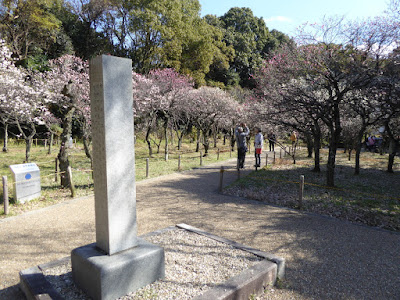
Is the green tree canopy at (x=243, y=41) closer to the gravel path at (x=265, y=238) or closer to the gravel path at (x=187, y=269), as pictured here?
the gravel path at (x=265, y=238)

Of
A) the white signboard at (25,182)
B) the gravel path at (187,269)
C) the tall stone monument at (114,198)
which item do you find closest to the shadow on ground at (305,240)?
the gravel path at (187,269)

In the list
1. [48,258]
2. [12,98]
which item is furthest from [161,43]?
[48,258]

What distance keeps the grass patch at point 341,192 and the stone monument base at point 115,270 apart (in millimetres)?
4820

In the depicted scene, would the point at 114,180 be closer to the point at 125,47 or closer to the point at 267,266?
the point at 267,266

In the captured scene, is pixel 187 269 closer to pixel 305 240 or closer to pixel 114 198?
pixel 114 198

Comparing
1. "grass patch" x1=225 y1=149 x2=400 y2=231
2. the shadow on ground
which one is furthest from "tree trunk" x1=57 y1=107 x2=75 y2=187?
"grass patch" x1=225 y1=149 x2=400 y2=231

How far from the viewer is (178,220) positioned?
6016mm

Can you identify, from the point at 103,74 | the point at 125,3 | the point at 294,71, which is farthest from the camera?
the point at 125,3

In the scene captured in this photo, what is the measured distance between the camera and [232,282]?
324cm

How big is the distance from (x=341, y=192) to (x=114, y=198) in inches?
295

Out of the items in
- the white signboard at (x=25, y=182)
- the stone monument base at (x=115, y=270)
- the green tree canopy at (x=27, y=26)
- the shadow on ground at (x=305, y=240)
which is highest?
the green tree canopy at (x=27, y=26)

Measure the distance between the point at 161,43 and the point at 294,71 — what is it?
16.4 m

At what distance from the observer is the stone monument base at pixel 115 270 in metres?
2.92

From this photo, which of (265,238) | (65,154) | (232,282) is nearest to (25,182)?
(65,154)
